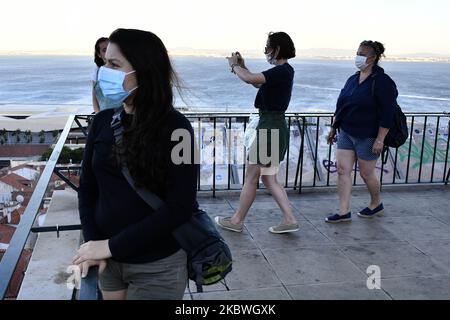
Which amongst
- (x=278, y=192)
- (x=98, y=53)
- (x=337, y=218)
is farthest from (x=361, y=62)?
(x=98, y=53)

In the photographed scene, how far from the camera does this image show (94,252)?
A: 179 cm

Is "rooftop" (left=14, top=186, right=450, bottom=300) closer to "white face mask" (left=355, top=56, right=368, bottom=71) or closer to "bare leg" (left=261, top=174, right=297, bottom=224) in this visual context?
"bare leg" (left=261, top=174, right=297, bottom=224)

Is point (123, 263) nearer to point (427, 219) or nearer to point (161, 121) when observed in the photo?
point (161, 121)

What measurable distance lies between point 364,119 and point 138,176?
11.4ft

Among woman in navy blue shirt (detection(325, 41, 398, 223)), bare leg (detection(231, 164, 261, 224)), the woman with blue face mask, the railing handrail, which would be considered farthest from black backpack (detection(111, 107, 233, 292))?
woman in navy blue shirt (detection(325, 41, 398, 223))

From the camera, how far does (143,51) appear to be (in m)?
1.77

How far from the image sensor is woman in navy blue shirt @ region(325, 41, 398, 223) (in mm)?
4566

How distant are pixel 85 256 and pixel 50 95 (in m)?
92.4

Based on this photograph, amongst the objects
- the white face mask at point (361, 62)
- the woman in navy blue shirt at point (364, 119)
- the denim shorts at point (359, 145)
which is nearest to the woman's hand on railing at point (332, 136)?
the woman in navy blue shirt at point (364, 119)

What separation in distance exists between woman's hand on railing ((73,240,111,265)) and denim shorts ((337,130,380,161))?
354 cm

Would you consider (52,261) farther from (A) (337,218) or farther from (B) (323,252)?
(A) (337,218)

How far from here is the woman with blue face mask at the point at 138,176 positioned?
1.73 metres
